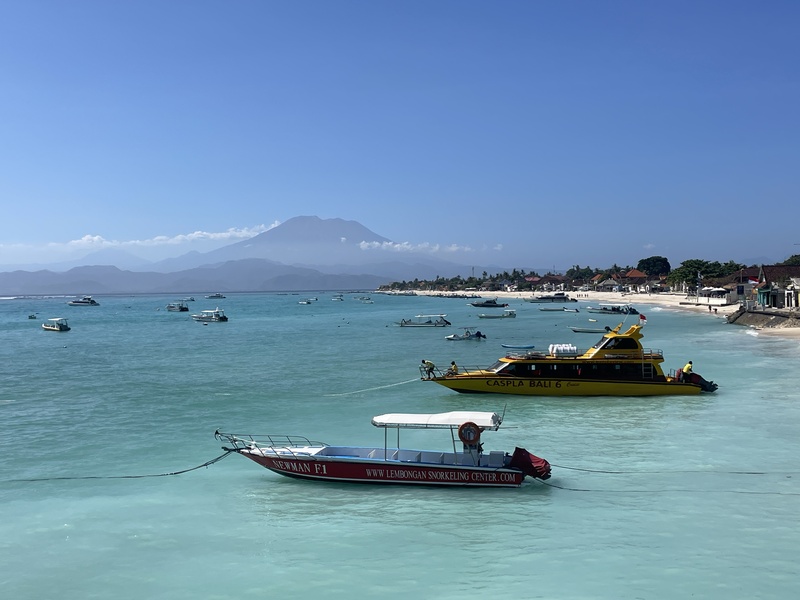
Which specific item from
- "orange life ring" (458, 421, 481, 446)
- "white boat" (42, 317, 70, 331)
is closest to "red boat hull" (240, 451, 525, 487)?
"orange life ring" (458, 421, 481, 446)

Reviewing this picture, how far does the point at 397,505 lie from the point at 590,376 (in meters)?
19.1

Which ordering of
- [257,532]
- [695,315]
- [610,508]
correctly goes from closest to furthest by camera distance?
[257,532] → [610,508] → [695,315]

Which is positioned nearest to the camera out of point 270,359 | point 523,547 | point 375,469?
point 523,547

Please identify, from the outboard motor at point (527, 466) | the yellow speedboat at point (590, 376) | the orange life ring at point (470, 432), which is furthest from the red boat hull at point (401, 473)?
the yellow speedboat at point (590, 376)

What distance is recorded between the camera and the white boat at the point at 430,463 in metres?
20.8

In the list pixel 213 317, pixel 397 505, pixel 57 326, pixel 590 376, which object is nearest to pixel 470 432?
pixel 397 505

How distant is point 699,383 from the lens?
3650 cm

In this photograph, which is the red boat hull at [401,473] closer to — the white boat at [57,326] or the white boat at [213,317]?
the white boat at [57,326]

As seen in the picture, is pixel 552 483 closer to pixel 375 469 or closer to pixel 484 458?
pixel 484 458

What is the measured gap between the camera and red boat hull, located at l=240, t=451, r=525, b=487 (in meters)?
20.8

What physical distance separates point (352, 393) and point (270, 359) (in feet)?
75.2

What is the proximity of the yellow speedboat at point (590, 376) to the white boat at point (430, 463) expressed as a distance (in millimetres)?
15168

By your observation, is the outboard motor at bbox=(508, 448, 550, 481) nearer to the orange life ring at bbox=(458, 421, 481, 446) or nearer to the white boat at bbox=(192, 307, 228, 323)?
the orange life ring at bbox=(458, 421, 481, 446)

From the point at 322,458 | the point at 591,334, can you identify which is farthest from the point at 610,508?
the point at 591,334
